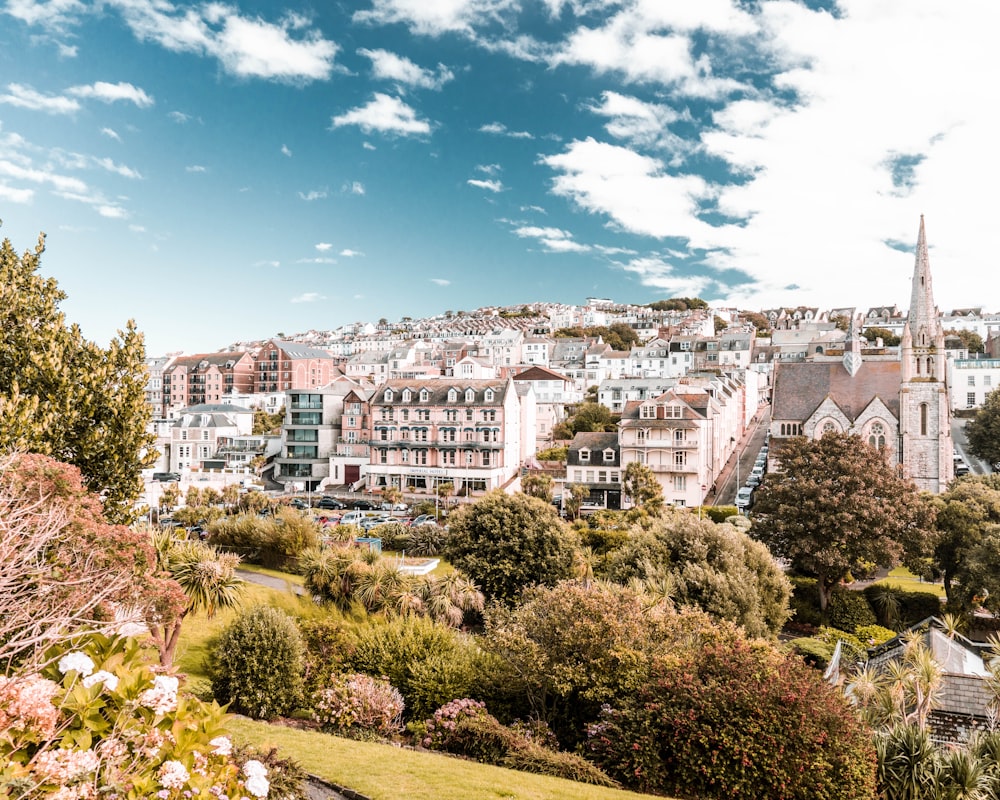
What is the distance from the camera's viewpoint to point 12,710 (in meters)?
5.28

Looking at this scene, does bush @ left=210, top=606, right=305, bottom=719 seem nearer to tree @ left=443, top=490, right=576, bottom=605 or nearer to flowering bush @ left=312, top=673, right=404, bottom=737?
flowering bush @ left=312, top=673, right=404, bottom=737

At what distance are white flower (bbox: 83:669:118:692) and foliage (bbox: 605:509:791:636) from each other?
21496 millimetres

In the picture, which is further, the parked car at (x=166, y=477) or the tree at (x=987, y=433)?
the tree at (x=987, y=433)

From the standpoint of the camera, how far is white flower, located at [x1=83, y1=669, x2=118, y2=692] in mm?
6102

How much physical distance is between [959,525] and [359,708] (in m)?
31.9

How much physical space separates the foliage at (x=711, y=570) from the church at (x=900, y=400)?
26.2m

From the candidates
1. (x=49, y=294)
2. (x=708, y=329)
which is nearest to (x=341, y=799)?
(x=49, y=294)

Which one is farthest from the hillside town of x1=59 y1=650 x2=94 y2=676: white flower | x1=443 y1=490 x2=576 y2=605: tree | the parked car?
x1=59 y1=650 x2=94 y2=676: white flower

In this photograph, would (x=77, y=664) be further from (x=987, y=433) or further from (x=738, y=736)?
(x=987, y=433)

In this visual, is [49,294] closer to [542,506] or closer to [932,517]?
[542,506]

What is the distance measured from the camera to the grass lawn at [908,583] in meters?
34.7

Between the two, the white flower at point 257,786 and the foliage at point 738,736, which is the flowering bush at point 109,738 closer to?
the white flower at point 257,786

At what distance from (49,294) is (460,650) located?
14456 mm

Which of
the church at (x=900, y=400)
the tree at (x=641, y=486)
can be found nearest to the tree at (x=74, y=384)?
the tree at (x=641, y=486)
